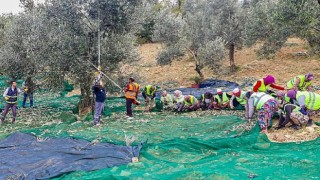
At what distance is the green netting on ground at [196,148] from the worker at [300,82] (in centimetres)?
228

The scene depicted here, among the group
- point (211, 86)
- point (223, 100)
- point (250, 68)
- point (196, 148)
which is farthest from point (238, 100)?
point (250, 68)

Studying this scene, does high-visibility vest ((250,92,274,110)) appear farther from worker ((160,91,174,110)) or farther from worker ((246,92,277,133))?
worker ((160,91,174,110))

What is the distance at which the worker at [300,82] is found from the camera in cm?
1260

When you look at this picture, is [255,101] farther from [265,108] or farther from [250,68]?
[250,68]

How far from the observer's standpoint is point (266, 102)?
1016 centimetres

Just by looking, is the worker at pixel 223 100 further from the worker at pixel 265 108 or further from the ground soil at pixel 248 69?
the ground soil at pixel 248 69

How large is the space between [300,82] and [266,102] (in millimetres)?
3302

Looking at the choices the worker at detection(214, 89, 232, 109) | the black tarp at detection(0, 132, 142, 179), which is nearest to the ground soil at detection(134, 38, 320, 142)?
the worker at detection(214, 89, 232, 109)

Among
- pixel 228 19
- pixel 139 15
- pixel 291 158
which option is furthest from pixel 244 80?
pixel 291 158

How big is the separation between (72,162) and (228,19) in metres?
21.3

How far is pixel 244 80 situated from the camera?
25.2m

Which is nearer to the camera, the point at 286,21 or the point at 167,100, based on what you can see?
the point at 286,21

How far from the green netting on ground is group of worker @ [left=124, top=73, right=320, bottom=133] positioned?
0.69 m

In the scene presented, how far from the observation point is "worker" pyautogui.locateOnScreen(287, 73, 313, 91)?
12598mm
